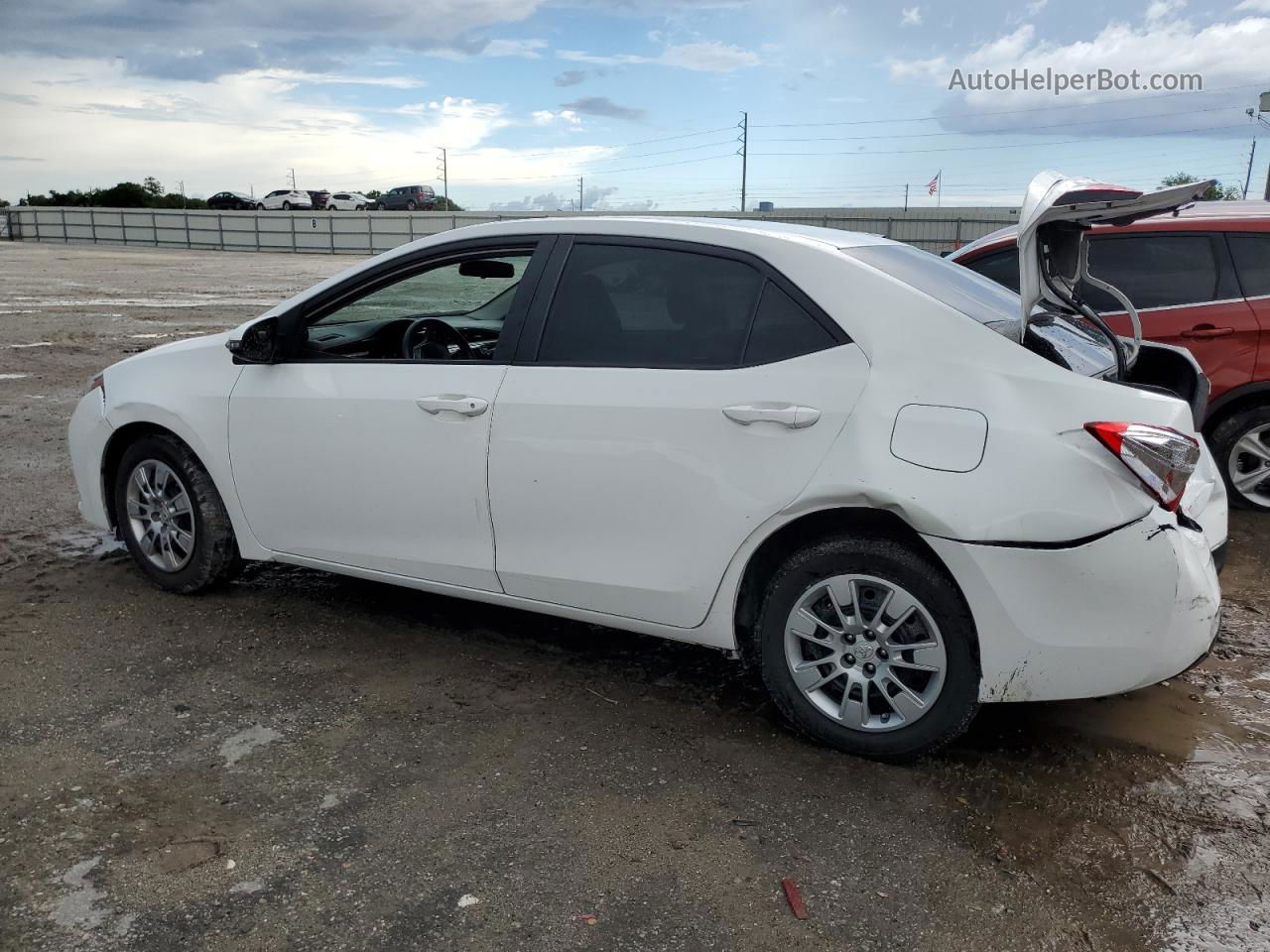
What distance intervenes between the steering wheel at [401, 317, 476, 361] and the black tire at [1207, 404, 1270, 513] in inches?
172

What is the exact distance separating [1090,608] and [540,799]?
1647 millimetres

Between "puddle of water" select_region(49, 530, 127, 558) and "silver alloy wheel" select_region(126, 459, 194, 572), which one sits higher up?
"silver alloy wheel" select_region(126, 459, 194, 572)

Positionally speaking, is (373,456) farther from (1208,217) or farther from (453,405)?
(1208,217)

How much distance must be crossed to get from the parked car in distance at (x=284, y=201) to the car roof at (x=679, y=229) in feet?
219

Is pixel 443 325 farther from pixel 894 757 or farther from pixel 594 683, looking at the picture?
pixel 894 757

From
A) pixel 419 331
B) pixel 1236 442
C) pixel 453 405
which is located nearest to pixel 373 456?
pixel 453 405

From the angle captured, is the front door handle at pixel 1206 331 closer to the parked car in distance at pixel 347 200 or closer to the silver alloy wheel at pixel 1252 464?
the silver alloy wheel at pixel 1252 464

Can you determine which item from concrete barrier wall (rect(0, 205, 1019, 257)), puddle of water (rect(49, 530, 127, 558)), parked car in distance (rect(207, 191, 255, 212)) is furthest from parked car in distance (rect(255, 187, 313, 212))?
puddle of water (rect(49, 530, 127, 558))

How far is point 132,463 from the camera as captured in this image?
4902 mm

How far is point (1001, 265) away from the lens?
7.01 meters

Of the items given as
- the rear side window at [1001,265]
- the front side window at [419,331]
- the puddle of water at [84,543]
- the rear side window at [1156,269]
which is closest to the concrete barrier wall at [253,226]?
the rear side window at [1001,265]

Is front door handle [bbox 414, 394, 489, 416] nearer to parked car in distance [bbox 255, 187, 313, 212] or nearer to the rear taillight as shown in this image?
the rear taillight

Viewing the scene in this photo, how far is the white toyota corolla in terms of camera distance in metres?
3.08

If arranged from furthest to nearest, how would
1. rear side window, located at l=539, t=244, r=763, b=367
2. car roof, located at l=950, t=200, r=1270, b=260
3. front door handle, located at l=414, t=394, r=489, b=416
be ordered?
car roof, located at l=950, t=200, r=1270, b=260
front door handle, located at l=414, t=394, r=489, b=416
rear side window, located at l=539, t=244, r=763, b=367
